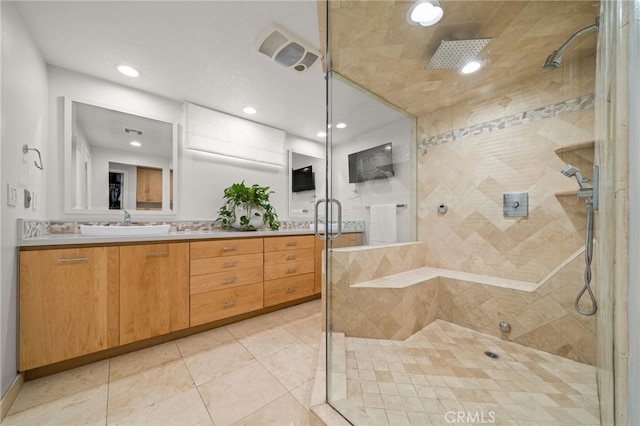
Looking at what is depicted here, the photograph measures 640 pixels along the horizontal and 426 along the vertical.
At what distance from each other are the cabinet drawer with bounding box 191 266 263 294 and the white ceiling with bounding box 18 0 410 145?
160 cm

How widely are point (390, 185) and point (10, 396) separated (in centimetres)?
290

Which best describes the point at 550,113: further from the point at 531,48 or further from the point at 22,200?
the point at 22,200

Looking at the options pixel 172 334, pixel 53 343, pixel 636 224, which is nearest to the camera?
pixel 636 224

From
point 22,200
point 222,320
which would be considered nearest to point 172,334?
point 222,320

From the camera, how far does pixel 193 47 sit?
163 centimetres

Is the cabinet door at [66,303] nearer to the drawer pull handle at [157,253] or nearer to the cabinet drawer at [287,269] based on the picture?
the drawer pull handle at [157,253]

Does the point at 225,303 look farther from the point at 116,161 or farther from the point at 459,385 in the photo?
the point at 459,385

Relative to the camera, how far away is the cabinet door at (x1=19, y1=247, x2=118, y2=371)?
1.26m

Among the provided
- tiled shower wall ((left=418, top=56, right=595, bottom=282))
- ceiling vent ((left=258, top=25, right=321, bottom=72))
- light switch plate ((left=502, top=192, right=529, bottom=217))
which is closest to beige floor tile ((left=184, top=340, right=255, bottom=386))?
tiled shower wall ((left=418, top=56, right=595, bottom=282))

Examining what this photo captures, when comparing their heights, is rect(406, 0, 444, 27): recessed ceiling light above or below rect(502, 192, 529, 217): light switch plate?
above

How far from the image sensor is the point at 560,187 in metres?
1.65

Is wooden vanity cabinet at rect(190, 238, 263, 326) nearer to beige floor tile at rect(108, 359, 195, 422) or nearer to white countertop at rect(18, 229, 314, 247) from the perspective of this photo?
white countertop at rect(18, 229, 314, 247)

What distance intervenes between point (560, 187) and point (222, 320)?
2.84m

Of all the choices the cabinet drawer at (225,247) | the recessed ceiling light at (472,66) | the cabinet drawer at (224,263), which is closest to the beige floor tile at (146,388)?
the cabinet drawer at (224,263)
